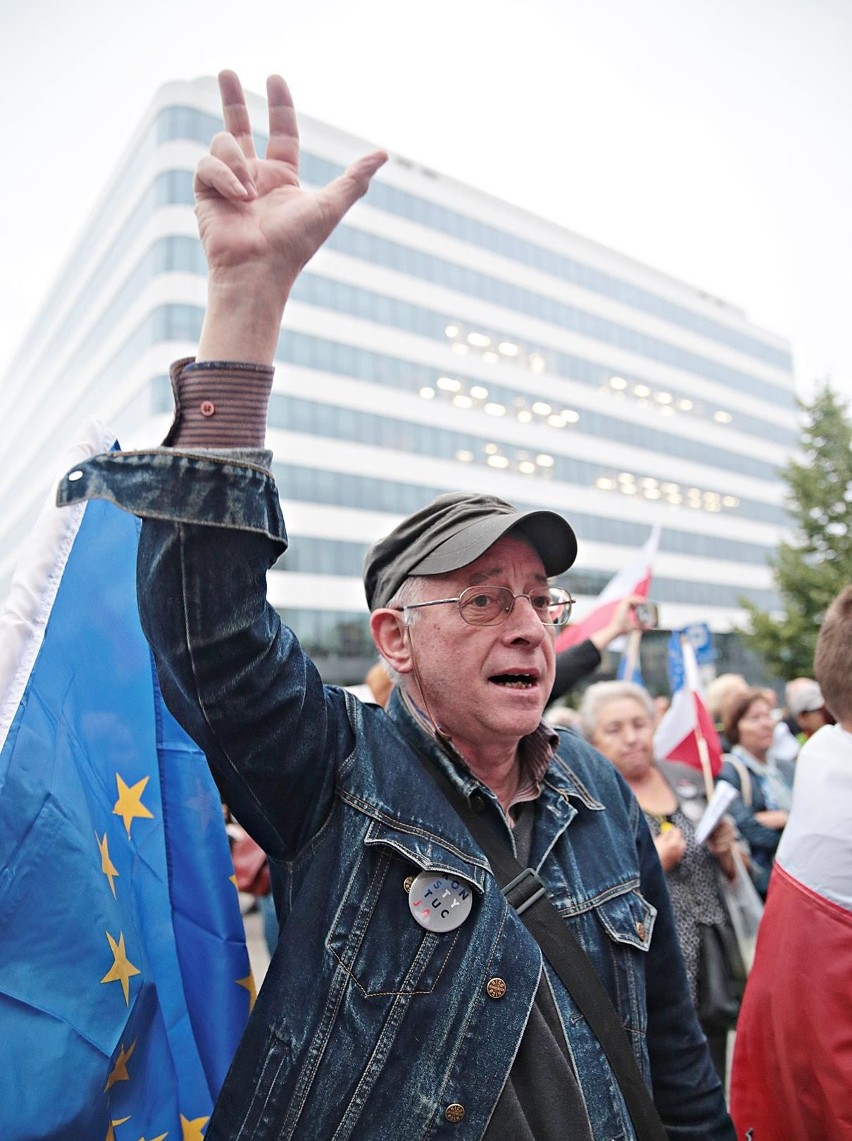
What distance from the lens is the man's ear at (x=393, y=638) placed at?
6.08 ft

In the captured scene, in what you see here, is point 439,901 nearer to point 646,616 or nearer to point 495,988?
point 495,988

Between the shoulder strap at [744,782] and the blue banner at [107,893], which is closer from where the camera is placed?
the blue banner at [107,893]

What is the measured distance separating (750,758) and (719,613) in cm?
4201

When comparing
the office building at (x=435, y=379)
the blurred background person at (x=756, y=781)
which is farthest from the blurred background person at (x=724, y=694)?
the office building at (x=435, y=379)

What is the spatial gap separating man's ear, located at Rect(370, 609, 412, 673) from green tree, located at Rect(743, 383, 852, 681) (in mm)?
25055

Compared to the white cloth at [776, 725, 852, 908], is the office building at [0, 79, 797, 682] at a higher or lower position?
higher

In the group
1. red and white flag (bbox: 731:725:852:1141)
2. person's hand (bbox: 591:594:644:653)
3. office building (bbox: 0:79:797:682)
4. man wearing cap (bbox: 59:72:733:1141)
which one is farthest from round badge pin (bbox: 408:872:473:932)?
office building (bbox: 0:79:797:682)

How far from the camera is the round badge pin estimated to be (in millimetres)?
1444

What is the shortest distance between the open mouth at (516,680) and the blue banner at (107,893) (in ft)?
2.48

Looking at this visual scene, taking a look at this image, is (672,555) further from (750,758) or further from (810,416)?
(750,758)

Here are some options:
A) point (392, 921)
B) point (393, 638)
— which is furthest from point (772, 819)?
point (392, 921)

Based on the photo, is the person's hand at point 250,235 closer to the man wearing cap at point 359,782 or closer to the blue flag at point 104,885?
the man wearing cap at point 359,782

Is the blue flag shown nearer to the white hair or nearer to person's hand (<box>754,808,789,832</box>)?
the white hair

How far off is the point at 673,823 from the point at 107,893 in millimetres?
2899
